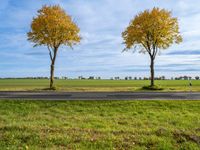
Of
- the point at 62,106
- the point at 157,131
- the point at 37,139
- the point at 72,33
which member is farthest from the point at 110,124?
the point at 72,33

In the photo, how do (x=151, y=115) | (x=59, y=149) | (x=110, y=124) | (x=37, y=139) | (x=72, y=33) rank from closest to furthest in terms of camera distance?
(x=59, y=149)
(x=37, y=139)
(x=110, y=124)
(x=151, y=115)
(x=72, y=33)

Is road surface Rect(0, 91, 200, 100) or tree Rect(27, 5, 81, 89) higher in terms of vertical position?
tree Rect(27, 5, 81, 89)

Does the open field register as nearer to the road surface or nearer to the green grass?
the road surface

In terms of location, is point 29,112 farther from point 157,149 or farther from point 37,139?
point 157,149

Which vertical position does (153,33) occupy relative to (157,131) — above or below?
above

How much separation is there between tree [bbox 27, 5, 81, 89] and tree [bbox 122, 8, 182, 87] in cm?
741

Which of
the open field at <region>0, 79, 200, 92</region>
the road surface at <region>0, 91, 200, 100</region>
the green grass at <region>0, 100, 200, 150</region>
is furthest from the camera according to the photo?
the open field at <region>0, 79, 200, 92</region>

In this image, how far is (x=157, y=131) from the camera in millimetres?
13648

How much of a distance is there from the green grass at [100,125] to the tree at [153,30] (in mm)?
24711

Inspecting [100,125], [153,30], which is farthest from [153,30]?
[100,125]

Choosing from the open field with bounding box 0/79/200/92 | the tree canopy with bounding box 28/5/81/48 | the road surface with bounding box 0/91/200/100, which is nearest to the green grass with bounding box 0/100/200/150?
the road surface with bounding box 0/91/200/100

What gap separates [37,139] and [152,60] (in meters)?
36.7

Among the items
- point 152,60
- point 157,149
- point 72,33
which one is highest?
point 72,33

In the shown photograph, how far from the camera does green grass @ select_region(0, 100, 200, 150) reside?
470 inches
